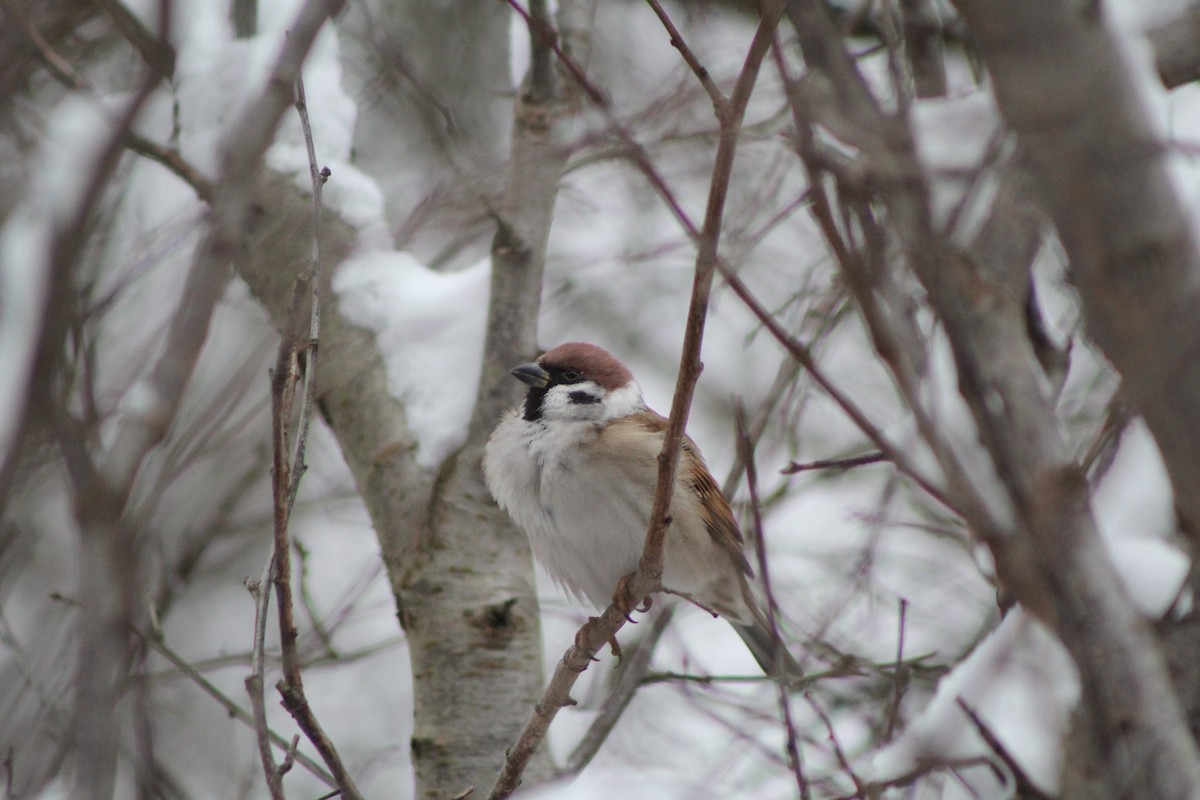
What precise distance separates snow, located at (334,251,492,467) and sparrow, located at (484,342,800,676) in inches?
10.9

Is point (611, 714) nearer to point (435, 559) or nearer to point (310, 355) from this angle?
point (435, 559)

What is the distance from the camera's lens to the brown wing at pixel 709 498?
3784mm

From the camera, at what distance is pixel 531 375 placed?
3.82 metres

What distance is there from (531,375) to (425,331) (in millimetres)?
476

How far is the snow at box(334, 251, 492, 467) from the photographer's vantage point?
3.95m

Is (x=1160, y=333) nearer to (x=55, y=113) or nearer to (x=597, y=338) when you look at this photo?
(x=55, y=113)

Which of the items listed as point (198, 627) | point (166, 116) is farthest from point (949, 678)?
point (198, 627)

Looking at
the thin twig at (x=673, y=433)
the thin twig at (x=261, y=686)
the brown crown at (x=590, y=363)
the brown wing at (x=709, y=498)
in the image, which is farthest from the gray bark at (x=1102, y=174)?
the brown crown at (x=590, y=363)

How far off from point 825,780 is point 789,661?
0.50 meters

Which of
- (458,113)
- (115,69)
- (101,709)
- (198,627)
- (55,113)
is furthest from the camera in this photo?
(458,113)

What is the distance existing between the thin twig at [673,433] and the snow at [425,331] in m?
1.31

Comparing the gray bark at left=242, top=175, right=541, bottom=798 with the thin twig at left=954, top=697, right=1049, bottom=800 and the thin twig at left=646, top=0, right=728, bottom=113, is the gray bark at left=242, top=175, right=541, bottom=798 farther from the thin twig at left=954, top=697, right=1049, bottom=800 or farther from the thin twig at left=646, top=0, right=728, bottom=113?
the thin twig at left=954, top=697, right=1049, bottom=800

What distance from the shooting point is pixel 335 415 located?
4.01 m

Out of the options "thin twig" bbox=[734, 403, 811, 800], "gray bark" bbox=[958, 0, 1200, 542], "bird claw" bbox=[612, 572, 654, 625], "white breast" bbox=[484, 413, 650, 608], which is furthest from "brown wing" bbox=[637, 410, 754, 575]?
"gray bark" bbox=[958, 0, 1200, 542]
